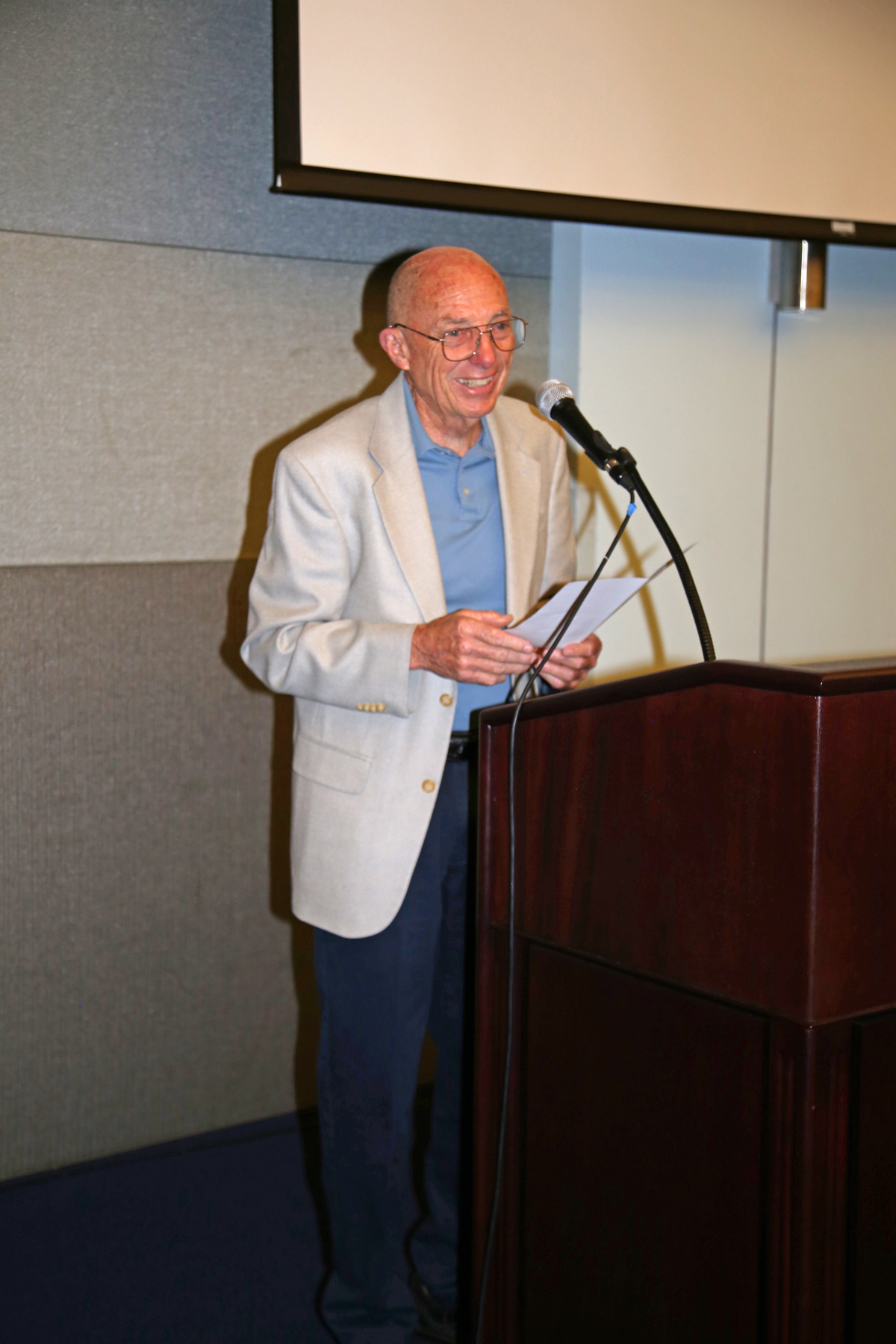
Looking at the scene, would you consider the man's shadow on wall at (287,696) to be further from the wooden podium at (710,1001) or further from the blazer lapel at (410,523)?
the wooden podium at (710,1001)

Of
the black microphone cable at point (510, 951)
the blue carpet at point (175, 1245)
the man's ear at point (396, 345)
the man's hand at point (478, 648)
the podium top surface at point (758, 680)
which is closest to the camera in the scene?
the podium top surface at point (758, 680)

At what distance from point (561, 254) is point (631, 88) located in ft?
1.22

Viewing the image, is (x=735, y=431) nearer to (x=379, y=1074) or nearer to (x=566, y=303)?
(x=566, y=303)

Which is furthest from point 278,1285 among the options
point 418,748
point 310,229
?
point 310,229

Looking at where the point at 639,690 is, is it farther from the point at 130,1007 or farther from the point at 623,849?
the point at 130,1007

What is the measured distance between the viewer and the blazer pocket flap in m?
1.62

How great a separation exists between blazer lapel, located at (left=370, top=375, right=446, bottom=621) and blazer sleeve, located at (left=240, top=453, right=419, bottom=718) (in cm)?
7

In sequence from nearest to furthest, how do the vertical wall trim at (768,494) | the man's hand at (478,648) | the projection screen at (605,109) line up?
1. the man's hand at (478,648)
2. the projection screen at (605,109)
3. the vertical wall trim at (768,494)

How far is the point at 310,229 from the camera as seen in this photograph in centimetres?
233

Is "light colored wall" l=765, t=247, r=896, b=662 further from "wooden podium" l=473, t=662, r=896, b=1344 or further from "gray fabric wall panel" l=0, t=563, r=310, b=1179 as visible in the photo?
A: "wooden podium" l=473, t=662, r=896, b=1344

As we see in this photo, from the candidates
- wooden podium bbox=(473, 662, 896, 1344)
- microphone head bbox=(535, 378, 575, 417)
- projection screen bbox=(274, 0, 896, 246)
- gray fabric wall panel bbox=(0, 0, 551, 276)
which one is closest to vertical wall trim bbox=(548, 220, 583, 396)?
projection screen bbox=(274, 0, 896, 246)

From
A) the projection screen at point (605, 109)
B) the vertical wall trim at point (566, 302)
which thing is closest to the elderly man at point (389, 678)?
the projection screen at point (605, 109)

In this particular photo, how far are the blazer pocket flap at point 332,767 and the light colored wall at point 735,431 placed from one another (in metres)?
1.16

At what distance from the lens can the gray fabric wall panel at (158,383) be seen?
2137 millimetres
